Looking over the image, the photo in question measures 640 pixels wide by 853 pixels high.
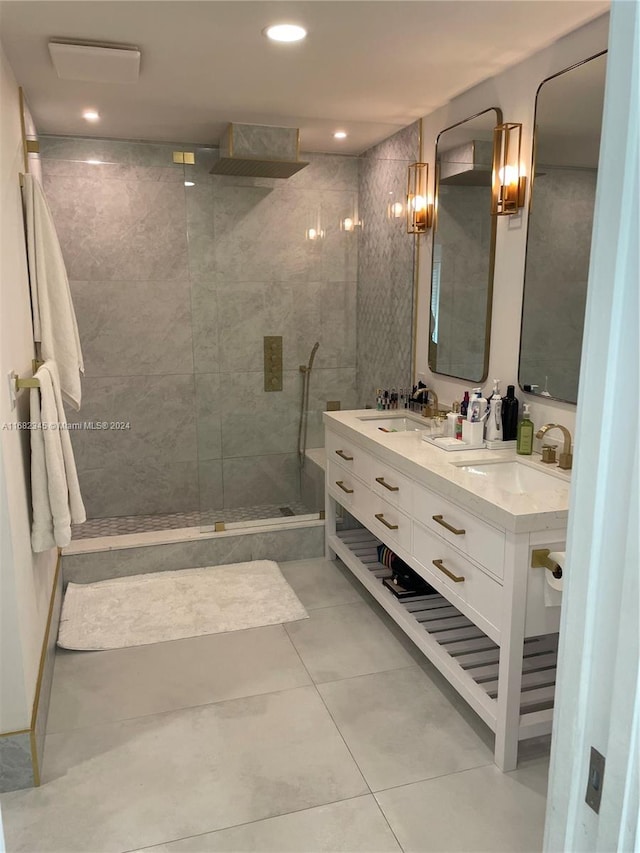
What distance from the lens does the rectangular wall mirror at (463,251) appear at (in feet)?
9.77

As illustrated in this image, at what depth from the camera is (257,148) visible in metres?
3.52

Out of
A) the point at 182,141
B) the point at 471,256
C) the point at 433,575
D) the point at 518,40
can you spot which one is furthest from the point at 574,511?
the point at 182,141

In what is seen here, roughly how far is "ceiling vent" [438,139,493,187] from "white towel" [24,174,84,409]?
6.07 feet

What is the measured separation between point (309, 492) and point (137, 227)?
6.43 feet

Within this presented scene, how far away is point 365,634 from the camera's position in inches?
118

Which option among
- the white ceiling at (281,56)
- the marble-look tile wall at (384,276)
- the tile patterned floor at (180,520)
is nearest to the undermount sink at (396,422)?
the marble-look tile wall at (384,276)

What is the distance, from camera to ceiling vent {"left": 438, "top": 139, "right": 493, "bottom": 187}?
2941mm

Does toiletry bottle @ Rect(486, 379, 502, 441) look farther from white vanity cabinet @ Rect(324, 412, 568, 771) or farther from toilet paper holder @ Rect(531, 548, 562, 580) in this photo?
toilet paper holder @ Rect(531, 548, 562, 580)

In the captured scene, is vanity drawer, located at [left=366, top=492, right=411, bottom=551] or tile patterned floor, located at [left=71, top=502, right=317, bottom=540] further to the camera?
tile patterned floor, located at [left=71, top=502, right=317, bottom=540]

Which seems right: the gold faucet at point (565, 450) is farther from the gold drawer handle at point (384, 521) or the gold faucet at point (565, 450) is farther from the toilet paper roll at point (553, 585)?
the gold drawer handle at point (384, 521)

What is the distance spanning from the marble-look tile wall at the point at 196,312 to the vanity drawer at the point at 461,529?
1447mm

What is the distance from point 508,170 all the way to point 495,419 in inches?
40.6

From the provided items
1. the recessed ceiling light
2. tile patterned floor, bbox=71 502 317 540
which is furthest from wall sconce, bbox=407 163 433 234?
tile patterned floor, bbox=71 502 317 540

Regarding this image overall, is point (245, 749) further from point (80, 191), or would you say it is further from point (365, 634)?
point (80, 191)
